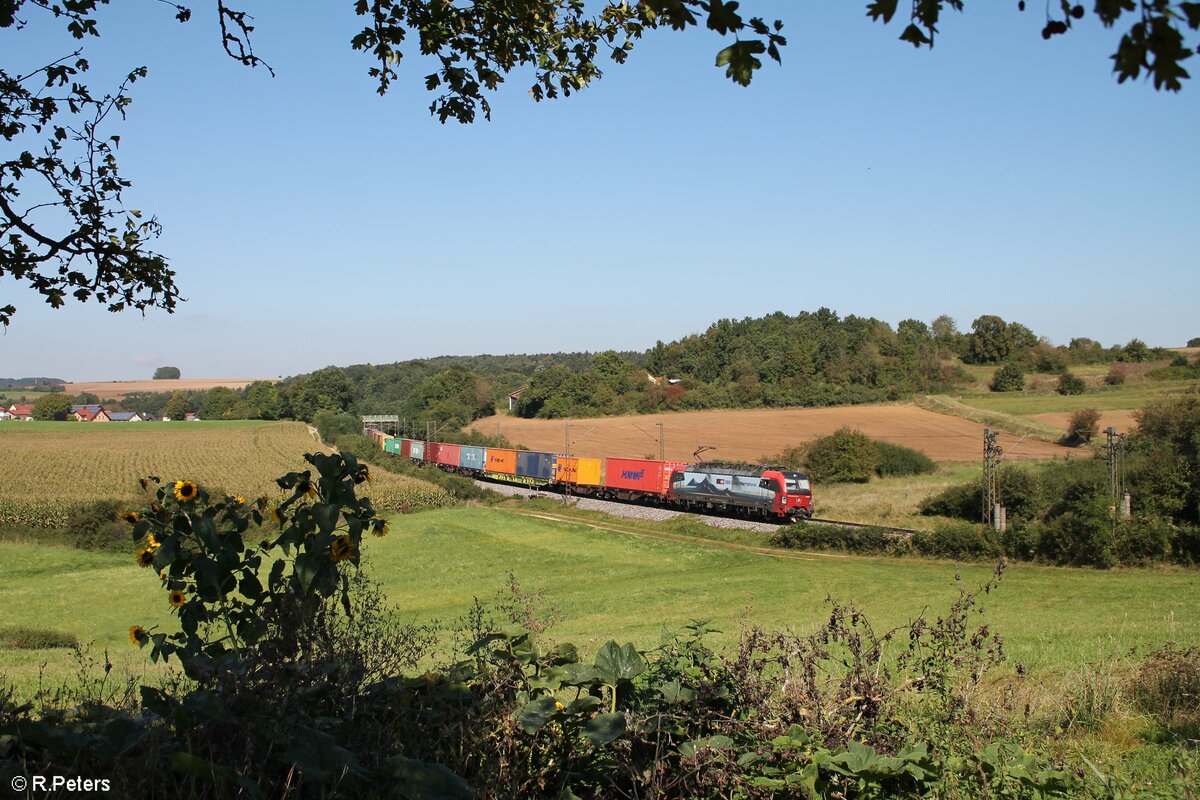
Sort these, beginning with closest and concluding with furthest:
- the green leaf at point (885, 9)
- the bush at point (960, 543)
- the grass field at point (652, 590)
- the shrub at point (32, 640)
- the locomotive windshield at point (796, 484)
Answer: the green leaf at point (885, 9)
the grass field at point (652, 590)
the shrub at point (32, 640)
the bush at point (960, 543)
the locomotive windshield at point (796, 484)

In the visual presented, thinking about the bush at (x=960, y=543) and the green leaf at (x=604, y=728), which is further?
the bush at (x=960, y=543)

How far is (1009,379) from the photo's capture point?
70500mm

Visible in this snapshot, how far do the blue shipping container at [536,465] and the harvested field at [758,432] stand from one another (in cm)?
652

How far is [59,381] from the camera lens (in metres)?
153

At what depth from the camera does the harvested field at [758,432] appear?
178 feet

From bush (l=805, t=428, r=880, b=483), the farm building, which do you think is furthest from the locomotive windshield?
the farm building

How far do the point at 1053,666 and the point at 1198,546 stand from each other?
22796 mm

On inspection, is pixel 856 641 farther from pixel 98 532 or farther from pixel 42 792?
pixel 98 532

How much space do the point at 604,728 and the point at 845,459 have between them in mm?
50734

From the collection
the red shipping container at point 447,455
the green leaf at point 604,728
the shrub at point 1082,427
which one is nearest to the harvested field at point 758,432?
the shrub at point 1082,427

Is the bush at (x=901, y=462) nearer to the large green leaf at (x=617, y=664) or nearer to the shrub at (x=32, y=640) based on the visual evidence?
the shrub at (x=32, y=640)

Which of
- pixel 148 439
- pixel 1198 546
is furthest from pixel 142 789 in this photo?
pixel 148 439

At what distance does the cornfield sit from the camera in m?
38.7

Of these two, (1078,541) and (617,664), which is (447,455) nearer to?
(1078,541)
